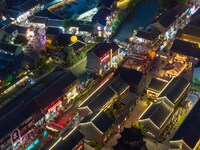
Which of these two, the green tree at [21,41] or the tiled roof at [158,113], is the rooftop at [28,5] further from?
the tiled roof at [158,113]

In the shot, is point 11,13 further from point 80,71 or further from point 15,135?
point 15,135

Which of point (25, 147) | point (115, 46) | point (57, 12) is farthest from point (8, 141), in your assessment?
point (57, 12)

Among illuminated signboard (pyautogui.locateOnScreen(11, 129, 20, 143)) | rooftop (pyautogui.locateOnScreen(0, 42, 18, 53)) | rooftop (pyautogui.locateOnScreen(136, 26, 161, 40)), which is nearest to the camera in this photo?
illuminated signboard (pyautogui.locateOnScreen(11, 129, 20, 143))

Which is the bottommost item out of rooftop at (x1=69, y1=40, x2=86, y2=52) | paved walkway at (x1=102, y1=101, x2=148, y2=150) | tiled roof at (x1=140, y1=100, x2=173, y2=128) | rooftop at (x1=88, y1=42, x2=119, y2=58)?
paved walkway at (x1=102, y1=101, x2=148, y2=150)

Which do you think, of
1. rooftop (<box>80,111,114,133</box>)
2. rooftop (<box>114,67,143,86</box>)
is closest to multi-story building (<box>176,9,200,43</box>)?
rooftop (<box>114,67,143,86</box>)

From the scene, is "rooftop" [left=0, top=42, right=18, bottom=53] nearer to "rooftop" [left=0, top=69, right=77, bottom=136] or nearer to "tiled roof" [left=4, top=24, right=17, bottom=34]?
"tiled roof" [left=4, top=24, right=17, bottom=34]

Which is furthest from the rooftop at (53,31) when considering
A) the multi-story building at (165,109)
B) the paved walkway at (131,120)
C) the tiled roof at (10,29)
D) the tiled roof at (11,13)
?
the multi-story building at (165,109)

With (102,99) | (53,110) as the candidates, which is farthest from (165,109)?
(53,110)

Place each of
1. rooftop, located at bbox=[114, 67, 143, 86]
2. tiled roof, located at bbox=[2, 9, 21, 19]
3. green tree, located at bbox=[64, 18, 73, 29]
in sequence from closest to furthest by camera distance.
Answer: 1. rooftop, located at bbox=[114, 67, 143, 86]
2. green tree, located at bbox=[64, 18, 73, 29]
3. tiled roof, located at bbox=[2, 9, 21, 19]
